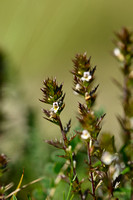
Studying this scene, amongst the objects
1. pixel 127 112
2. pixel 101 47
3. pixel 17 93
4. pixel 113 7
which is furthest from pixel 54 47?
pixel 127 112

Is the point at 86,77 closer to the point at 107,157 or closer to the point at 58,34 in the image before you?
the point at 107,157

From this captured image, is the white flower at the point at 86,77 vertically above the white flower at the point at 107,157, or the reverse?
the white flower at the point at 86,77

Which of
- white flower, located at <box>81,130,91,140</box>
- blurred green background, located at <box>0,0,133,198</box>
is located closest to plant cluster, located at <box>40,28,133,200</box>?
white flower, located at <box>81,130,91,140</box>

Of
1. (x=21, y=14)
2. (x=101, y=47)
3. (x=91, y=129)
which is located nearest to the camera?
(x=91, y=129)

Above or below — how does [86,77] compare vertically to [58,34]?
below

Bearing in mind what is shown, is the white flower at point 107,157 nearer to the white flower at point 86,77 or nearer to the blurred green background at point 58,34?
the white flower at point 86,77

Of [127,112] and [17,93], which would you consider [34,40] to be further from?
[127,112]

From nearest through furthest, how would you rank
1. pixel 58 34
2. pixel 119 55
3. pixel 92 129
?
pixel 92 129 → pixel 119 55 → pixel 58 34

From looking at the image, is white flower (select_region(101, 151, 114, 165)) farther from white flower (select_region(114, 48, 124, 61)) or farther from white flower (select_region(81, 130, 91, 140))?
white flower (select_region(114, 48, 124, 61))

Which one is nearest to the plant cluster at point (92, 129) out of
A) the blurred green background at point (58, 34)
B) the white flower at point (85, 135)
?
the white flower at point (85, 135)

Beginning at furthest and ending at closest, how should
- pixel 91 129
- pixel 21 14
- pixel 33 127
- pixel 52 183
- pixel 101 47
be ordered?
pixel 21 14 → pixel 101 47 → pixel 33 127 → pixel 52 183 → pixel 91 129

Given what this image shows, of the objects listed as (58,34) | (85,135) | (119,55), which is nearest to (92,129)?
(85,135)
